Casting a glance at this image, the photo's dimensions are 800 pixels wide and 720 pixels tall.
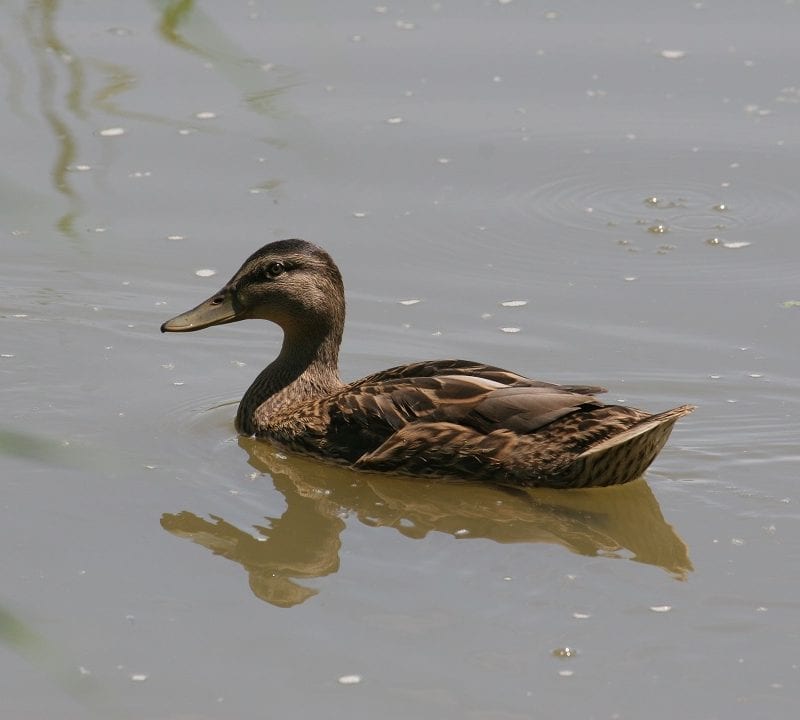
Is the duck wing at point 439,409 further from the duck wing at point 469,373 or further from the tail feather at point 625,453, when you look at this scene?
the tail feather at point 625,453

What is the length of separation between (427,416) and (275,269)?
1.46 metres

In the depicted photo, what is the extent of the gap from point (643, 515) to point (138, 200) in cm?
531

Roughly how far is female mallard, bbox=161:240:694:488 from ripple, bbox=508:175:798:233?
2.91 m

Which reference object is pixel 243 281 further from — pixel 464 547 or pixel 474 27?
pixel 474 27

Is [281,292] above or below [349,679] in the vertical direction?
above

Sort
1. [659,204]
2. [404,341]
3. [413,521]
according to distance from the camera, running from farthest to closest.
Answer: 1. [659,204]
2. [404,341]
3. [413,521]

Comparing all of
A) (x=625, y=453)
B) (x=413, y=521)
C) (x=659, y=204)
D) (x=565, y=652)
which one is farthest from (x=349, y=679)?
(x=659, y=204)

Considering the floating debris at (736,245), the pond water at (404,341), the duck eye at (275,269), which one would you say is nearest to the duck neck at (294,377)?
the pond water at (404,341)

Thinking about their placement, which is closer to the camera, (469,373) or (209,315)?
(469,373)

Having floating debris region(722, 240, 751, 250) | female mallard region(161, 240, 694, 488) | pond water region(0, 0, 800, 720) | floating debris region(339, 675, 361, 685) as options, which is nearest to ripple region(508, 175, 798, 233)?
pond water region(0, 0, 800, 720)

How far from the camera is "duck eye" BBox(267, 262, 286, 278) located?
29.4ft

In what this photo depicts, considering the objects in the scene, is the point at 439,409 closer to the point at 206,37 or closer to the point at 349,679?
the point at 349,679

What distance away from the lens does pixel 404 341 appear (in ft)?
31.9

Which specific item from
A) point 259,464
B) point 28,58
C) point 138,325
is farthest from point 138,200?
point 259,464
